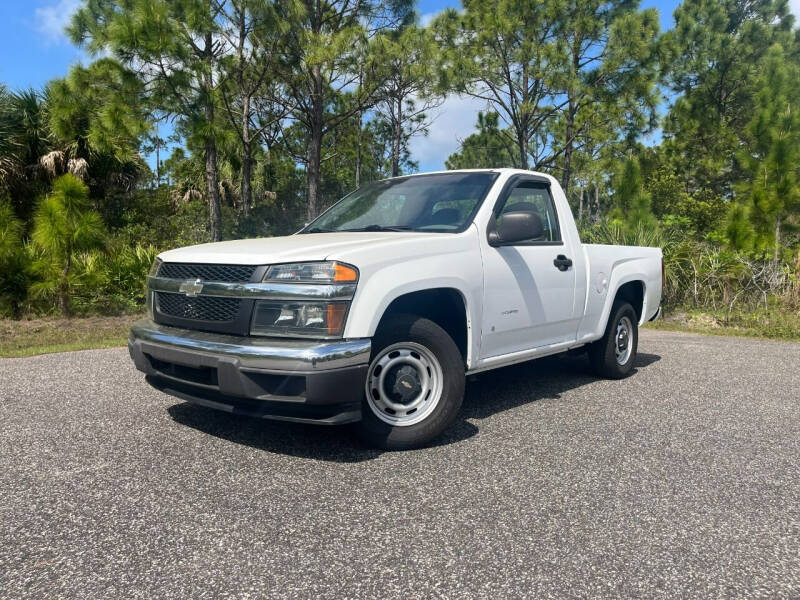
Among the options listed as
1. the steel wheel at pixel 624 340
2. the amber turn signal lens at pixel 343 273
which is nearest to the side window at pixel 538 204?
the steel wheel at pixel 624 340

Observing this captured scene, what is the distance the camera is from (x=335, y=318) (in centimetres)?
329

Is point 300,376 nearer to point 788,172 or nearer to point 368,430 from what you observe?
point 368,430

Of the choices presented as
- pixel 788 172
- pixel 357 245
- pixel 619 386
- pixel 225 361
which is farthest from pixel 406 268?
pixel 788 172

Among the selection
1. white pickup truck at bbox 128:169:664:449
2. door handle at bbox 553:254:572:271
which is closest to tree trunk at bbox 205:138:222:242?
white pickup truck at bbox 128:169:664:449

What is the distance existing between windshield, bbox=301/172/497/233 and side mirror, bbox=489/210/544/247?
25cm

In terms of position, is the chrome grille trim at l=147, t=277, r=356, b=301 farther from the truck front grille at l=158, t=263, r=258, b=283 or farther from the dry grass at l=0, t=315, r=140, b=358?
the dry grass at l=0, t=315, r=140, b=358

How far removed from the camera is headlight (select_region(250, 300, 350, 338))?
3.29 metres

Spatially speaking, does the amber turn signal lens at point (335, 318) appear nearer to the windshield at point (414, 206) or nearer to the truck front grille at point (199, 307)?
the truck front grille at point (199, 307)

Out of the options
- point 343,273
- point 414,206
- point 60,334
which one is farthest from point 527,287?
point 60,334

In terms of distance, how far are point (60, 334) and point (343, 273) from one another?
25.5 ft

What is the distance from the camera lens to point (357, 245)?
11.7 feet

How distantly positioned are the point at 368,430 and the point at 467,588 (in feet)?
4.84

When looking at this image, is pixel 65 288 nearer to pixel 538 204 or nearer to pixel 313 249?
pixel 313 249

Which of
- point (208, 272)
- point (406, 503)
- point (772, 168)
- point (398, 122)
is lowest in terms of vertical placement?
point (406, 503)
